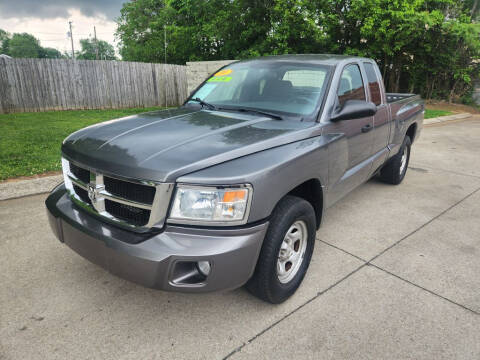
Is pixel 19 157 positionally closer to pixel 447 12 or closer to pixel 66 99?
pixel 66 99

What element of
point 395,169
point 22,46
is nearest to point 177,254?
point 395,169

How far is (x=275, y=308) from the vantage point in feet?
7.82

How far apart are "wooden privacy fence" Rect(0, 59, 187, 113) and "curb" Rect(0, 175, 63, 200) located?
8.15 meters

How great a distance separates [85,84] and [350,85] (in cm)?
1165

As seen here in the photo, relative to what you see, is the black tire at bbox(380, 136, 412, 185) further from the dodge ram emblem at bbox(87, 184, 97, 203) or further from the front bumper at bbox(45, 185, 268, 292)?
the dodge ram emblem at bbox(87, 184, 97, 203)

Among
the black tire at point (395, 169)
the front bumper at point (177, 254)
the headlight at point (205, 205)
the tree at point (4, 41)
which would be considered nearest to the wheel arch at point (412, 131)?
the black tire at point (395, 169)

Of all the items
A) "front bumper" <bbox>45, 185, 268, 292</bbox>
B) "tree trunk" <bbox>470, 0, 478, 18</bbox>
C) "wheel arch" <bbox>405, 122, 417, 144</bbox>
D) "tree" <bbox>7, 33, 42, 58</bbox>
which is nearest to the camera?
"front bumper" <bbox>45, 185, 268, 292</bbox>

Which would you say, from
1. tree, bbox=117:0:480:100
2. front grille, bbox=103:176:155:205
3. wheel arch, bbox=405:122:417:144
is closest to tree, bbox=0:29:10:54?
tree, bbox=117:0:480:100

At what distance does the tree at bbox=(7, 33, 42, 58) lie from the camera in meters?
96.9

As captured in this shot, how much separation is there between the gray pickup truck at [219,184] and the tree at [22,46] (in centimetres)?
11390

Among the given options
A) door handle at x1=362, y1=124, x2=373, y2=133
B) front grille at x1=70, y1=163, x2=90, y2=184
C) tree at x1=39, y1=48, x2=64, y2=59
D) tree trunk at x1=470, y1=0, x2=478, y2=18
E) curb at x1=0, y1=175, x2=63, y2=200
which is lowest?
curb at x1=0, y1=175, x2=63, y2=200

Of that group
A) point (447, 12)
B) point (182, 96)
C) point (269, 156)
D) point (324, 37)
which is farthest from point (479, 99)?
point (269, 156)

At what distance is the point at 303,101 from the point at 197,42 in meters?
25.6

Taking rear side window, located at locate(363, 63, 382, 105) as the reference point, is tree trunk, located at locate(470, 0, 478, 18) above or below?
above
